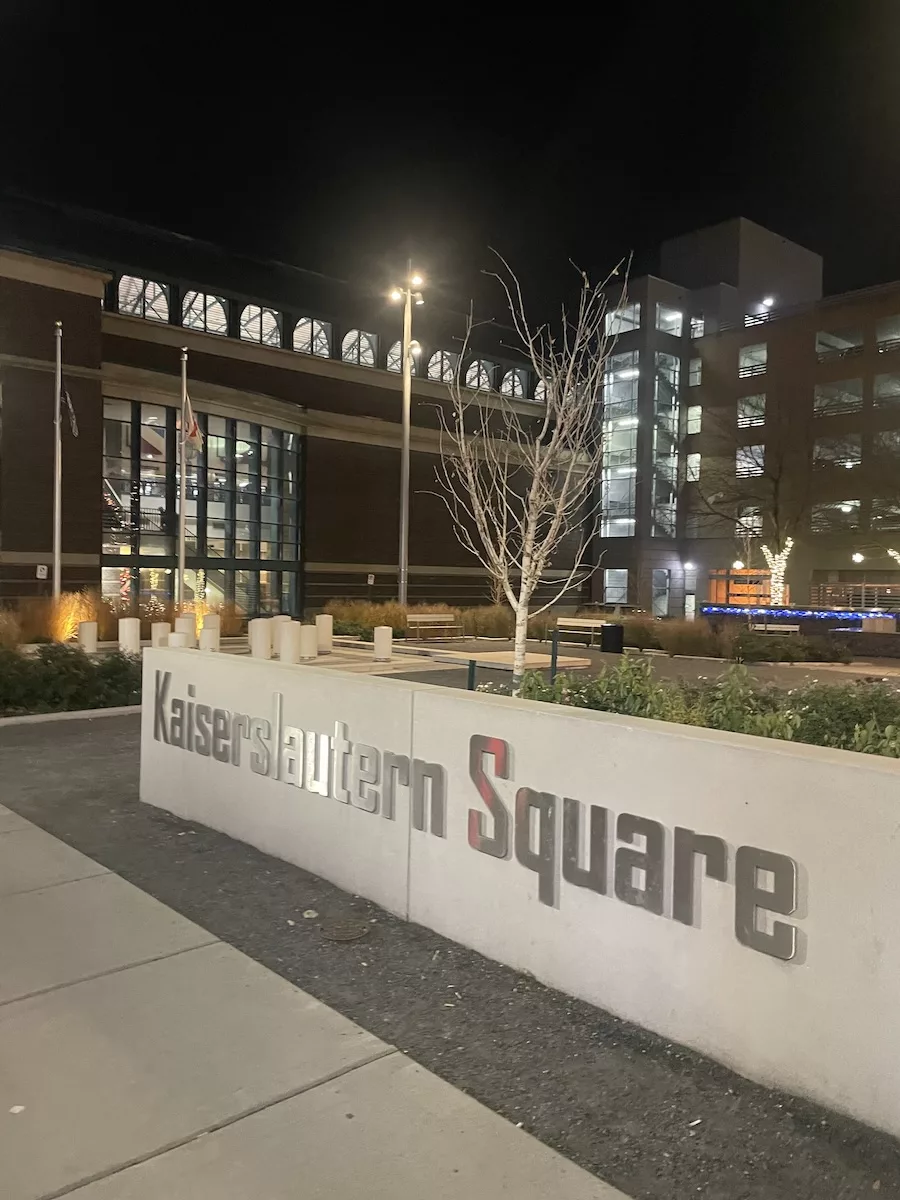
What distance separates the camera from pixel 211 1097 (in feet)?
11.0

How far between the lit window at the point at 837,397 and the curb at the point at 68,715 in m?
45.1

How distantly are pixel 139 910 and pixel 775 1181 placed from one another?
3718 mm

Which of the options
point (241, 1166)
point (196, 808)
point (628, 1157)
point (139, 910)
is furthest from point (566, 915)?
point (196, 808)

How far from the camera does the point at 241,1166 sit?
9.66 feet

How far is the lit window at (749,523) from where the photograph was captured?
161 feet

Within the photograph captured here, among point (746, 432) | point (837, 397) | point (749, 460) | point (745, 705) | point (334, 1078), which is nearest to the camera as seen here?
point (334, 1078)

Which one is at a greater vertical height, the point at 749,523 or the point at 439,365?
the point at 439,365

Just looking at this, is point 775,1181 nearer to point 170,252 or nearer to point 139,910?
point 139,910

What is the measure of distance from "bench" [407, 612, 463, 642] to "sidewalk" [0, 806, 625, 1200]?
1927 centimetres

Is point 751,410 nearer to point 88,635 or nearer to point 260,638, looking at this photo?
point 260,638

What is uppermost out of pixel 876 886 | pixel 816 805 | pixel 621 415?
pixel 621 415

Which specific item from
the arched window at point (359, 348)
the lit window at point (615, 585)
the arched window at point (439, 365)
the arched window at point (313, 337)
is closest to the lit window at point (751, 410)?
the lit window at point (615, 585)

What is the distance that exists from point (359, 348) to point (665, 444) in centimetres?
2046

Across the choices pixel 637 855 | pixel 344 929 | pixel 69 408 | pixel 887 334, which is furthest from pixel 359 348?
pixel 637 855
